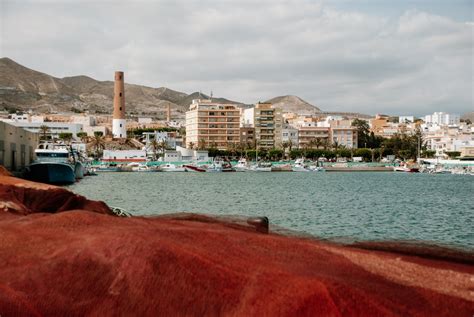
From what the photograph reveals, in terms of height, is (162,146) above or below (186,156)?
above

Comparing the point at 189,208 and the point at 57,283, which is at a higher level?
the point at 57,283

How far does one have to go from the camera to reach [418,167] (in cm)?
10131

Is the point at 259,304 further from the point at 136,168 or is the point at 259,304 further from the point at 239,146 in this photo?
the point at 239,146

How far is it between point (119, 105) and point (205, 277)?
124161 mm

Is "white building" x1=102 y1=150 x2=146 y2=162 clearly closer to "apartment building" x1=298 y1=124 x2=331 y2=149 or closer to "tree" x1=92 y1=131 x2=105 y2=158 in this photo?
"tree" x1=92 y1=131 x2=105 y2=158

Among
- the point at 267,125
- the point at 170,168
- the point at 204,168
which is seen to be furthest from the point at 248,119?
the point at 204,168

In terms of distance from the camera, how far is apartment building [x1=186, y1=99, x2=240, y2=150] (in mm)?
121312

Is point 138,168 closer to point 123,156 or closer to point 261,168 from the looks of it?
point 123,156

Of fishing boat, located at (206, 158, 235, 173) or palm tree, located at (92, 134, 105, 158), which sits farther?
palm tree, located at (92, 134, 105, 158)

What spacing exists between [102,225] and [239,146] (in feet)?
383

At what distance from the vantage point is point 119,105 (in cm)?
12425

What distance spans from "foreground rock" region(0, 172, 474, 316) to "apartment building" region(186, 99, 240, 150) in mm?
116550

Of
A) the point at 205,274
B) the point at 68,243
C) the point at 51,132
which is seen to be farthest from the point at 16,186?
the point at 51,132

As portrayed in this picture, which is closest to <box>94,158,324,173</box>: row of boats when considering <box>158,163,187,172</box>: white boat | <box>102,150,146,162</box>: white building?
<box>158,163,187,172</box>: white boat
